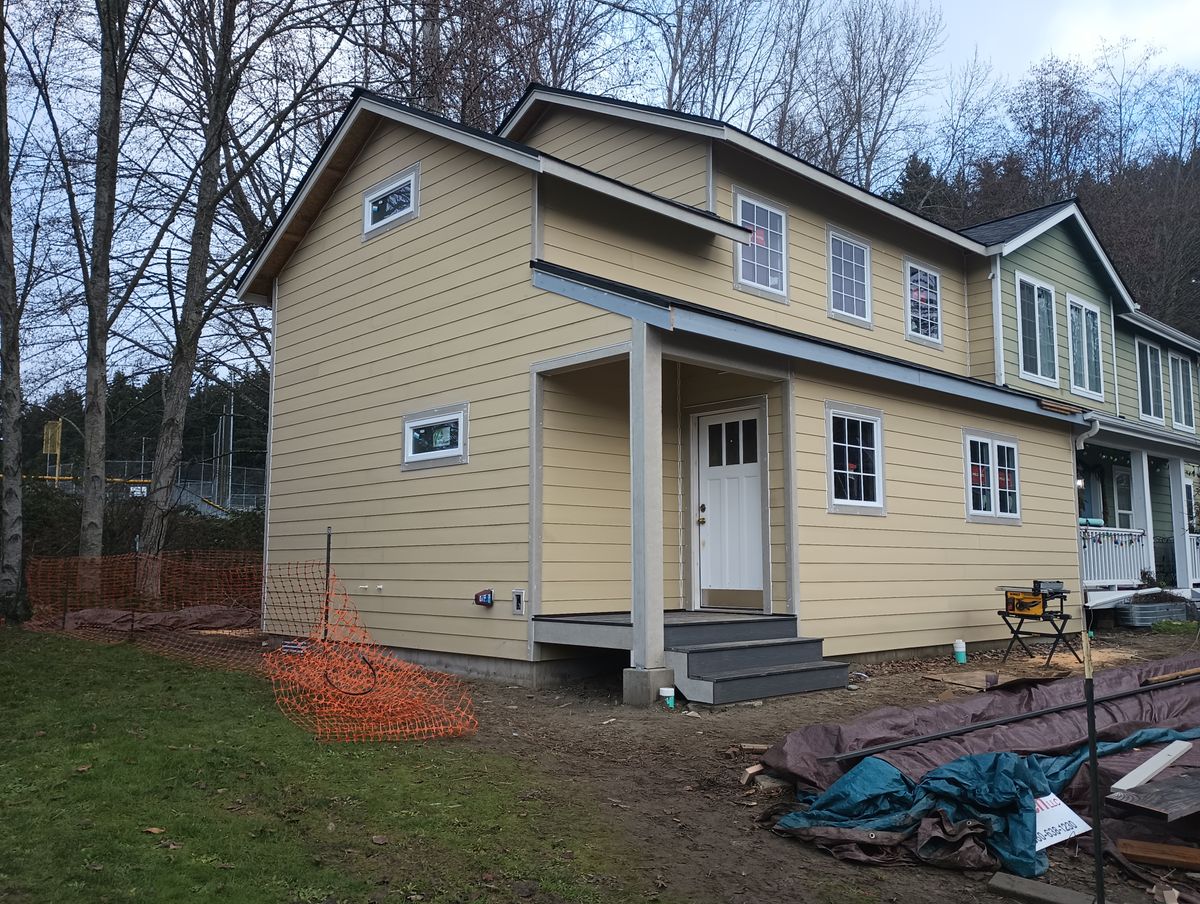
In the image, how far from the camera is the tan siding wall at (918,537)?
9977 millimetres

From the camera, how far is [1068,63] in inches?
1212

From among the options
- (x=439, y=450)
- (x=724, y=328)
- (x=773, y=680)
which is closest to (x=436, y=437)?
(x=439, y=450)

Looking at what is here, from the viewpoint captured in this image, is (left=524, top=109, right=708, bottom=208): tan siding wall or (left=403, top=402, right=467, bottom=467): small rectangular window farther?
(left=524, top=109, right=708, bottom=208): tan siding wall

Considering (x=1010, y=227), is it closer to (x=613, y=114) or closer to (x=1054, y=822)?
(x=613, y=114)

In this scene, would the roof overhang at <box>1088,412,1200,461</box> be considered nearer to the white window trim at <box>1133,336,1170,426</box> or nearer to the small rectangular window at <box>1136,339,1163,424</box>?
the white window trim at <box>1133,336,1170,426</box>

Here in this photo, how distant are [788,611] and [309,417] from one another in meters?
6.94

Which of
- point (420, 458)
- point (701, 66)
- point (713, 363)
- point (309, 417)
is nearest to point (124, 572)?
point (309, 417)

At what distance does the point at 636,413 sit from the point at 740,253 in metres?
3.99

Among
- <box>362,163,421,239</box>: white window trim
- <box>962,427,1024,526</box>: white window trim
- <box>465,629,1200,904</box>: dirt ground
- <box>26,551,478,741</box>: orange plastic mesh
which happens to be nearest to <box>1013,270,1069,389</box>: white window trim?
<box>962,427,1024,526</box>: white window trim

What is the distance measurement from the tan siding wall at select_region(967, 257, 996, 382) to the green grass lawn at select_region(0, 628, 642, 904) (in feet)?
36.8

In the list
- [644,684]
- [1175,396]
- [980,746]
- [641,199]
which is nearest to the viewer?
[980,746]

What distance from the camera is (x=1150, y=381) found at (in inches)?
786

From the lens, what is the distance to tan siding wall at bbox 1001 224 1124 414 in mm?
15086

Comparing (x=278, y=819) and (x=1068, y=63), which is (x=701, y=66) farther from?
(x=278, y=819)
